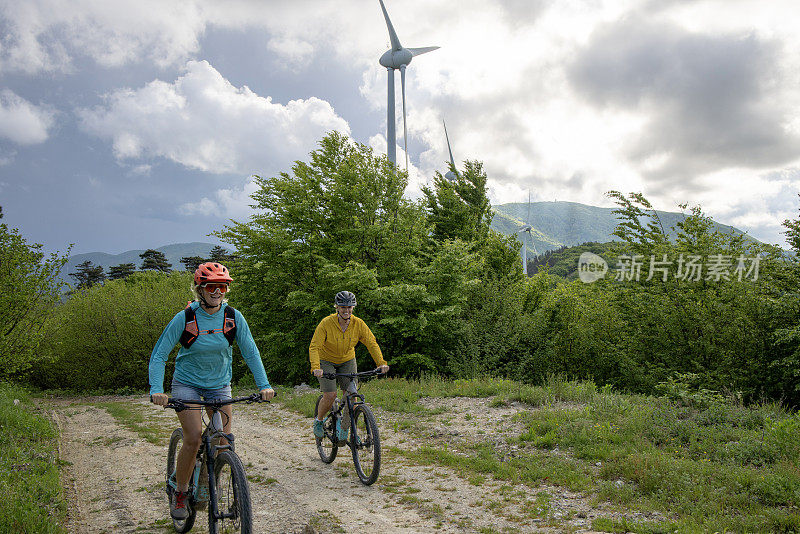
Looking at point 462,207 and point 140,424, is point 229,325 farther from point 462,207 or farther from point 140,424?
point 462,207

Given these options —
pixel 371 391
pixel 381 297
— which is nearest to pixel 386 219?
A: pixel 381 297

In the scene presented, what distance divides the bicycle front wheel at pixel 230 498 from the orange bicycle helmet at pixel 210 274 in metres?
1.51

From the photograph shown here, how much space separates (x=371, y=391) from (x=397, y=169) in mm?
12567

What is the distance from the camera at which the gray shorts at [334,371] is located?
22.9 ft

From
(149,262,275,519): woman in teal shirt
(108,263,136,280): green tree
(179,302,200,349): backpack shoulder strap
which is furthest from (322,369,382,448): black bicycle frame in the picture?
(108,263,136,280): green tree

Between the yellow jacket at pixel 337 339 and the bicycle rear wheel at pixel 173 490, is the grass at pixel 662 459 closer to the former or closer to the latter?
the yellow jacket at pixel 337 339

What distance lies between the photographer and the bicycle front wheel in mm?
3836

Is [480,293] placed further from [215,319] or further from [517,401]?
[215,319]

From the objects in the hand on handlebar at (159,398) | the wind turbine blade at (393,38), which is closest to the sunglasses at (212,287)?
the hand on handlebar at (159,398)

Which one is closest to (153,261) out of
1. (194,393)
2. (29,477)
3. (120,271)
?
(120,271)

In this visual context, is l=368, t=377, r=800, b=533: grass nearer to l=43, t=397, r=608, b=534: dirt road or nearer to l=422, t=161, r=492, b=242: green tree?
l=43, t=397, r=608, b=534: dirt road

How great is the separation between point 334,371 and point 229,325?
2.94 m

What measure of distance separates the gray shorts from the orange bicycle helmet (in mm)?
2987

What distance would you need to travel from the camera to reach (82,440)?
33.5ft
